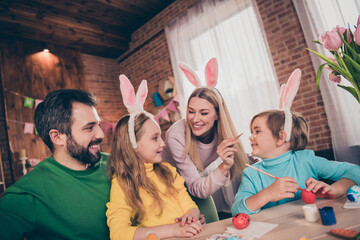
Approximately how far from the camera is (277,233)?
2.75 ft

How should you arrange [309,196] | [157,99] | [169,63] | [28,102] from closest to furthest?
[309,196] → [28,102] → [169,63] → [157,99]

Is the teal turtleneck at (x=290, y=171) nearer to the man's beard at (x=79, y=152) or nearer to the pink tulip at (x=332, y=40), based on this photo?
the pink tulip at (x=332, y=40)

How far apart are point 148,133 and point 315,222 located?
0.95 meters

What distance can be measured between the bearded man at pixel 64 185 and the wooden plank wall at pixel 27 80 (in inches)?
128

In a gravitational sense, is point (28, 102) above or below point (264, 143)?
above

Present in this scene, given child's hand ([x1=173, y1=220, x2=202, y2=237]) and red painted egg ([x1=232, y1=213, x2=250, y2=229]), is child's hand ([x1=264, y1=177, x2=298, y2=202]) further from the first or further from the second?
child's hand ([x1=173, y1=220, x2=202, y2=237])

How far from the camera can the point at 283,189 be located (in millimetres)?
1065

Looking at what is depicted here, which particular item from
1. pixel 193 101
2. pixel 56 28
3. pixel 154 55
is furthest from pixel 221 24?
pixel 56 28

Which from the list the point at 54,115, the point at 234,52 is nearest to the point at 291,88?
the point at 54,115

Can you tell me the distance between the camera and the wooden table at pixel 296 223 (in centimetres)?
79

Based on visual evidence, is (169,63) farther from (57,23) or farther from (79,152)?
(79,152)

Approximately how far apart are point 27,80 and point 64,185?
12.8ft

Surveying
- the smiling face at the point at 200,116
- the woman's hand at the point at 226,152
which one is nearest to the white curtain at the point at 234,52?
the smiling face at the point at 200,116

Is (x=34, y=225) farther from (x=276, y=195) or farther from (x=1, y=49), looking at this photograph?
(x=1, y=49)
